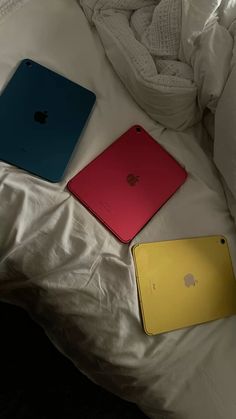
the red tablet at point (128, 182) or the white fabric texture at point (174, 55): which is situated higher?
the white fabric texture at point (174, 55)

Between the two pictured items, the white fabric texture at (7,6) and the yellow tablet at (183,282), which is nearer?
the yellow tablet at (183,282)

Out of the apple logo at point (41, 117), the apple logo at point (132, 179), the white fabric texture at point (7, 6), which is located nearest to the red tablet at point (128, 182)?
the apple logo at point (132, 179)

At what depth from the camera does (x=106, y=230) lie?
61 centimetres

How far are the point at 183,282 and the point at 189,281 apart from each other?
1cm

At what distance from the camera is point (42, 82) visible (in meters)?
0.67

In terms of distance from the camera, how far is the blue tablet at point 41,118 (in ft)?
2.00

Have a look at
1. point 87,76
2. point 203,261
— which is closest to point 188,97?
point 87,76

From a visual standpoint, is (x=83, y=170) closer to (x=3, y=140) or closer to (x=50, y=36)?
(x=3, y=140)

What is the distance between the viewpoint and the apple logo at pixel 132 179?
2.15 feet

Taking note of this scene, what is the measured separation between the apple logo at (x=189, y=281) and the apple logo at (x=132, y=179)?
179mm

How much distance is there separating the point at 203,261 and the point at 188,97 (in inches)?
11.5

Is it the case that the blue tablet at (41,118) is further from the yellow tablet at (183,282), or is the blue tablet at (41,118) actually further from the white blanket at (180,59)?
the yellow tablet at (183,282)

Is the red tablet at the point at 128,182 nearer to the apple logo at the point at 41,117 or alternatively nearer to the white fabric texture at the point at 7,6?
the apple logo at the point at 41,117

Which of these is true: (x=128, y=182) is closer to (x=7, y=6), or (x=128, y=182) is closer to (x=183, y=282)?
(x=183, y=282)
